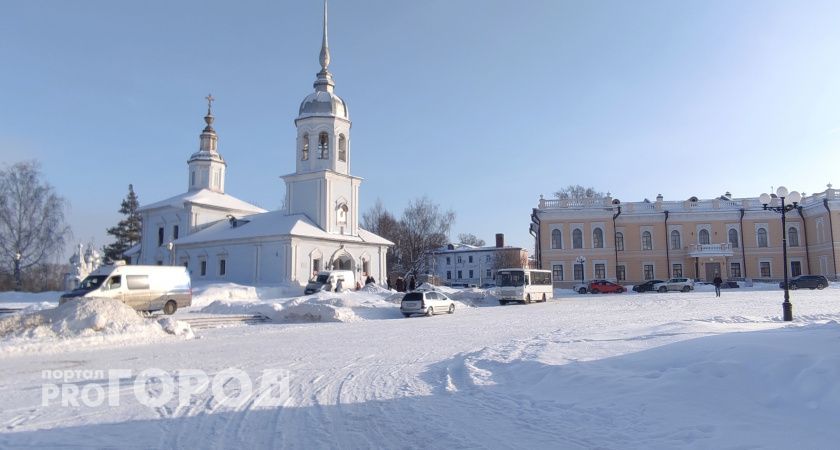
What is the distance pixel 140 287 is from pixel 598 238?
41146 mm

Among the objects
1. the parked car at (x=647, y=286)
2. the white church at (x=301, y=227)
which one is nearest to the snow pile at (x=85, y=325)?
the white church at (x=301, y=227)

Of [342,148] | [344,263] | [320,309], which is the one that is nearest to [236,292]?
[320,309]

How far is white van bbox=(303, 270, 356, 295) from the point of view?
3659cm

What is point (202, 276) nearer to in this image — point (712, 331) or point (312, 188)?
point (312, 188)

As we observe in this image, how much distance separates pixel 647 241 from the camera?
55.4 m

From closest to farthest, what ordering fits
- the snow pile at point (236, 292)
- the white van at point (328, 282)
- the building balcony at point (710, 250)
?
the snow pile at point (236, 292) → the white van at point (328, 282) → the building balcony at point (710, 250)

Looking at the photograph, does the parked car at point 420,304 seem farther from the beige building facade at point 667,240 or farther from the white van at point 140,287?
the beige building facade at point 667,240

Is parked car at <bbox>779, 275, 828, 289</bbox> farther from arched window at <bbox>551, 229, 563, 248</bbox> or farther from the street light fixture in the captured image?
the street light fixture

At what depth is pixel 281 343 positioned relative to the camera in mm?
16047

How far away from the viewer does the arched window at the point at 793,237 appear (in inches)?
2168

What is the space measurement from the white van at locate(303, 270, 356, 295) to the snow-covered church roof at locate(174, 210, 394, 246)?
18.5 ft

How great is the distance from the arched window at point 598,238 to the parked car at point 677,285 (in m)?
8.20

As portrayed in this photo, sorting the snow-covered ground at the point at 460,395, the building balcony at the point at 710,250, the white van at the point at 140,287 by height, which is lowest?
the snow-covered ground at the point at 460,395

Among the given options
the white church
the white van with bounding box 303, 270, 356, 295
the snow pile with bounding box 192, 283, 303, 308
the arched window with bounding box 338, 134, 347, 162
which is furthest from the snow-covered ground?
the arched window with bounding box 338, 134, 347, 162
